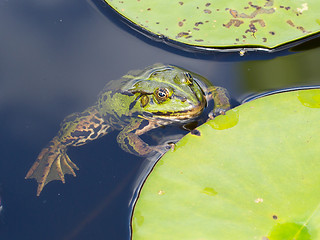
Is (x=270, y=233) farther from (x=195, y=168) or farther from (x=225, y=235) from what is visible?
(x=195, y=168)

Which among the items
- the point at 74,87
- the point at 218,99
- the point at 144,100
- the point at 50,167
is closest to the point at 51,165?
the point at 50,167

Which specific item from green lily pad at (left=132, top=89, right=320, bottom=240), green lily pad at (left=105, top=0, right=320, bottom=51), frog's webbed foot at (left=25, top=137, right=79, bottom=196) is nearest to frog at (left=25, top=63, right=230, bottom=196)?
frog's webbed foot at (left=25, top=137, right=79, bottom=196)

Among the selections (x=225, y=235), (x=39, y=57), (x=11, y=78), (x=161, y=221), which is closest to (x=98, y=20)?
Answer: (x=39, y=57)

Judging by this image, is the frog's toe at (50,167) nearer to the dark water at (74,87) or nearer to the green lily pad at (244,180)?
the dark water at (74,87)

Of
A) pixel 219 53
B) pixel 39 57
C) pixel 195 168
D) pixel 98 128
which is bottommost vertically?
pixel 98 128

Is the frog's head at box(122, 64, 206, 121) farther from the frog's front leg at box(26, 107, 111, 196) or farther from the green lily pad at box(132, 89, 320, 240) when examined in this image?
the green lily pad at box(132, 89, 320, 240)

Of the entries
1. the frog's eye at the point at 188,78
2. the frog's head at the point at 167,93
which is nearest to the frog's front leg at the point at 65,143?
the frog's head at the point at 167,93

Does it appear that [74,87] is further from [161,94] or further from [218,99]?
[218,99]
